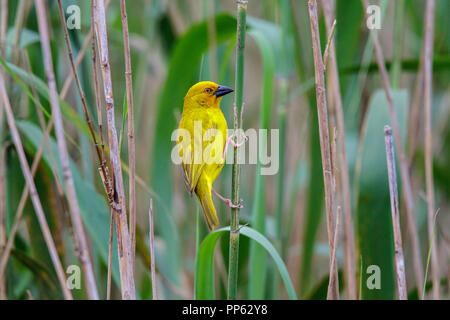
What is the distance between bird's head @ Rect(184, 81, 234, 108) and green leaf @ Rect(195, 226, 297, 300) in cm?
23

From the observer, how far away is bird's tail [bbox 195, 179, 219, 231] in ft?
2.75

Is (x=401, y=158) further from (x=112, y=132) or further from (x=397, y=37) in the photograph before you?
(x=112, y=132)

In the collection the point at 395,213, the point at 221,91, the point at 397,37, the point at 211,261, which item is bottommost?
the point at 211,261

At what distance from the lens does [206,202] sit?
84cm

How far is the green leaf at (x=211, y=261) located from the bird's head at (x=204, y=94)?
230mm

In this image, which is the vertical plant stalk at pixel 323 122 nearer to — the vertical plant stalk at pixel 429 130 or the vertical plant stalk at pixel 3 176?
the vertical plant stalk at pixel 429 130

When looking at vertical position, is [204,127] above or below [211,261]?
above

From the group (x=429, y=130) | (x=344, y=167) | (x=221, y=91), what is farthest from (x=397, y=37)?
(x=221, y=91)

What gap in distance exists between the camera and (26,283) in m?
1.52

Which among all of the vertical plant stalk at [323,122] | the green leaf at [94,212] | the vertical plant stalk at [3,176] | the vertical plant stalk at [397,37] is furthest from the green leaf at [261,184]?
the vertical plant stalk at [3,176]

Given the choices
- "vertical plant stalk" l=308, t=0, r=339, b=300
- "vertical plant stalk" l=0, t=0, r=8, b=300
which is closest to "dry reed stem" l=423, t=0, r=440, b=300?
"vertical plant stalk" l=308, t=0, r=339, b=300

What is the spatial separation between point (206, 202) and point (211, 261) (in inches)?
9.1

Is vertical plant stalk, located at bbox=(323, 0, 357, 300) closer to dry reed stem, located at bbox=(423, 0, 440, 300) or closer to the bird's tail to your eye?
dry reed stem, located at bbox=(423, 0, 440, 300)
